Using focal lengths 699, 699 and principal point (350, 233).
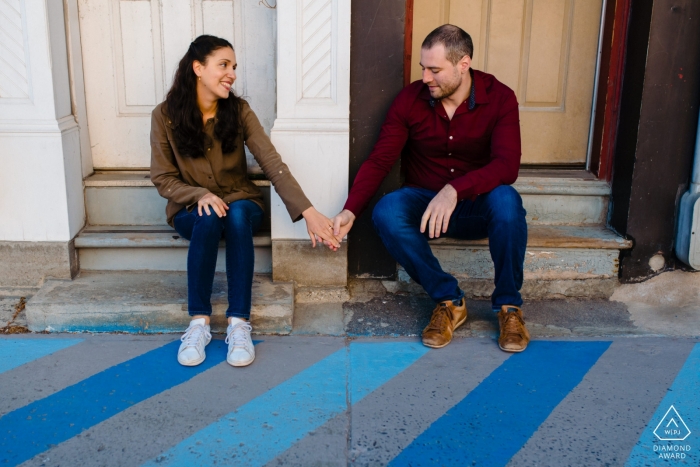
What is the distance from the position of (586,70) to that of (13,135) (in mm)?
3090

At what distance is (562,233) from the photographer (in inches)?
148

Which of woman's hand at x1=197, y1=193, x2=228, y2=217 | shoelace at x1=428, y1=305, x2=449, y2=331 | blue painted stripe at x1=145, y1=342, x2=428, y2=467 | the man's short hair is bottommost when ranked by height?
blue painted stripe at x1=145, y1=342, x2=428, y2=467

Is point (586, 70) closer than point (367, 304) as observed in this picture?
No

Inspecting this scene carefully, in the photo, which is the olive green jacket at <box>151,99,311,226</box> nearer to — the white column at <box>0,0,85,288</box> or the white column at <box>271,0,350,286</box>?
the white column at <box>271,0,350,286</box>

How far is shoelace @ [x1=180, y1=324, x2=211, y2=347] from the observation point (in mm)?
3012

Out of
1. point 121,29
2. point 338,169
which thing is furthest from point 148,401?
point 121,29

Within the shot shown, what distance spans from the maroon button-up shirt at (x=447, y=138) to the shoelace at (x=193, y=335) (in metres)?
0.86

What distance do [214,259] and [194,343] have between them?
1.24 ft

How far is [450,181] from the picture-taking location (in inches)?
132

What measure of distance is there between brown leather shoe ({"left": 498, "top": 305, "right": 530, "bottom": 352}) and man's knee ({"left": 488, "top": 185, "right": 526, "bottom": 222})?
42 centimetres

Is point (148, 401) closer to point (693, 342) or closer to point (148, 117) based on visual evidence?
point (148, 117)

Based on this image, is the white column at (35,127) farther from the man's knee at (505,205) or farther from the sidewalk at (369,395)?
the man's knee at (505,205)

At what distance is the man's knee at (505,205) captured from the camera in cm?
311

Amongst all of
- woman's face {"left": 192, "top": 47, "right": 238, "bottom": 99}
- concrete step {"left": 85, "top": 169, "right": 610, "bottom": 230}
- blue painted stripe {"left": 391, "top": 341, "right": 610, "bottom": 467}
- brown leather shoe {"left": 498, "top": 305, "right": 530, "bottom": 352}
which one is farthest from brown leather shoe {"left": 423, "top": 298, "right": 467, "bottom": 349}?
woman's face {"left": 192, "top": 47, "right": 238, "bottom": 99}
